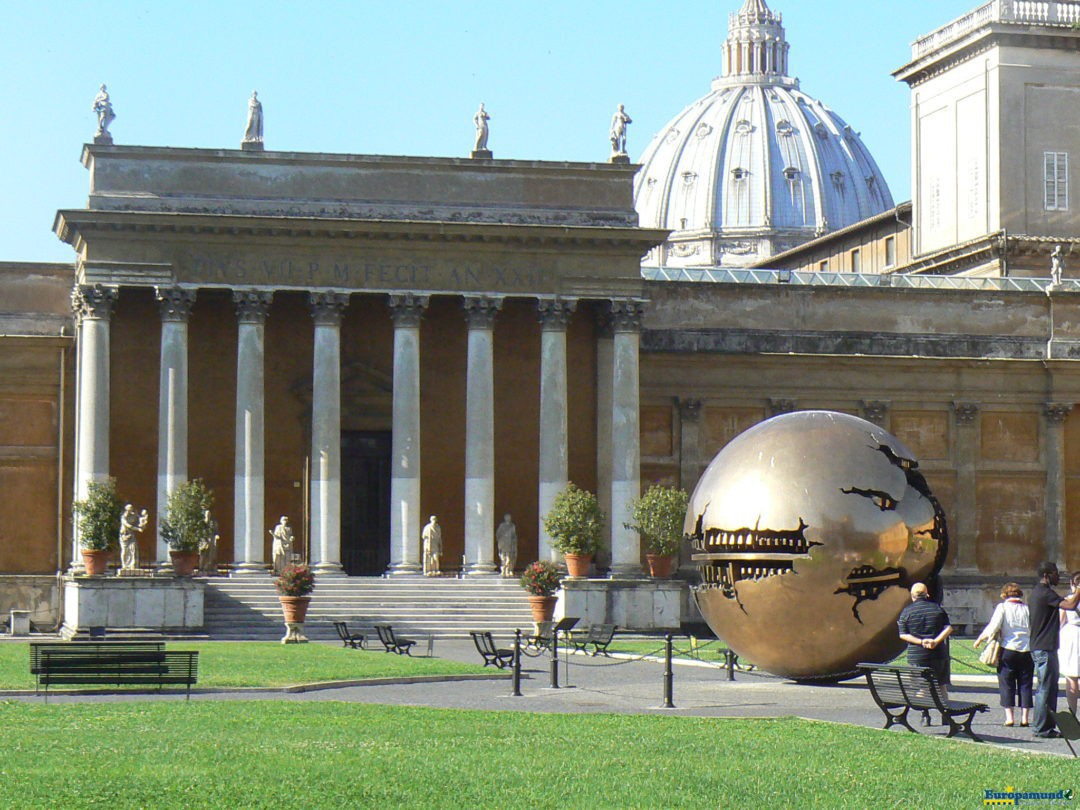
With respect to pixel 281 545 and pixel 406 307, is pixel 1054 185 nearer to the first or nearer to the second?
pixel 406 307

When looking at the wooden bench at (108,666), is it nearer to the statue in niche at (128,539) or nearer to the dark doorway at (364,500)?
the statue in niche at (128,539)

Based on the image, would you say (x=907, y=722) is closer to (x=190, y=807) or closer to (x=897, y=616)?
(x=897, y=616)

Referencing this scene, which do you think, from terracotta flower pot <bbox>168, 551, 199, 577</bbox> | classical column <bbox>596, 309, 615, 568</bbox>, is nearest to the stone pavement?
terracotta flower pot <bbox>168, 551, 199, 577</bbox>

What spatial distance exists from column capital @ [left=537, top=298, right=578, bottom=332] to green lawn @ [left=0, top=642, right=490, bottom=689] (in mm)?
11210

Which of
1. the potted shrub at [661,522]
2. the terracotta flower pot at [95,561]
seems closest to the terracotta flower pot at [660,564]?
the potted shrub at [661,522]

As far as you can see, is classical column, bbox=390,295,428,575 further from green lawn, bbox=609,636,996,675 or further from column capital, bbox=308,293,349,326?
green lawn, bbox=609,636,996,675

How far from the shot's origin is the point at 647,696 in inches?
1085

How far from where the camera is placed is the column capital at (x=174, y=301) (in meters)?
46.9

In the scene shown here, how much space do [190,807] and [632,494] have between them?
109 feet

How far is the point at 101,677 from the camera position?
27469 mm

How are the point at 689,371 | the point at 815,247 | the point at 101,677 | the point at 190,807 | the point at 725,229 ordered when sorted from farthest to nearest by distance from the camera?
1. the point at 725,229
2. the point at 815,247
3. the point at 689,371
4. the point at 101,677
5. the point at 190,807

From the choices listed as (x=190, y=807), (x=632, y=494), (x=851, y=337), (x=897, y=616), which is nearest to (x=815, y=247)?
(x=851, y=337)

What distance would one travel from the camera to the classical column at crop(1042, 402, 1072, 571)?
5438 cm

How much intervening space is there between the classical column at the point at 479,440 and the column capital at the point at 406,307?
1086mm
